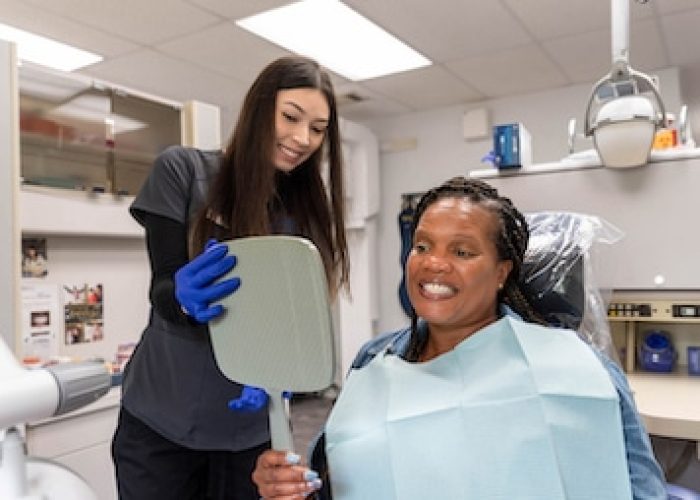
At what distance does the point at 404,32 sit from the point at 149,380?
8.82 feet

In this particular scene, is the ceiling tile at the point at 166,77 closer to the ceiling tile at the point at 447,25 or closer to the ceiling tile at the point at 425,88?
the ceiling tile at the point at 425,88

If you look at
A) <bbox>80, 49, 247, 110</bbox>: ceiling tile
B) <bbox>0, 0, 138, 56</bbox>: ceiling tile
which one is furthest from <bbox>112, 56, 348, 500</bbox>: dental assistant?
<bbox>80, 49, 247, 110</bbox>: ceiling tile

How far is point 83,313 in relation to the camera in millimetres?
2334

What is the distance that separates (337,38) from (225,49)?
702mm

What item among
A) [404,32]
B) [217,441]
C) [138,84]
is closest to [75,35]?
[138,84]

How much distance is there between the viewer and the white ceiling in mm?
2938

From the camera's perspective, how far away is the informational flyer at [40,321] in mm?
2131

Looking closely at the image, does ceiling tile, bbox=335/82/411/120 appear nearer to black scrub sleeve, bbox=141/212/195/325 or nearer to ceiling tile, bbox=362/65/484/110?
ceiling tile, bbox=362/65/484/110

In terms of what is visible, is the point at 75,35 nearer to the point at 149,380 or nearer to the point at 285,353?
the point at 149,380

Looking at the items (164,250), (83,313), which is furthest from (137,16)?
(164,250)

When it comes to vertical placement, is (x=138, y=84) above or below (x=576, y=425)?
above

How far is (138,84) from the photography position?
4113 millimetres

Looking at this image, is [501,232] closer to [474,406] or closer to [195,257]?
[474,406]

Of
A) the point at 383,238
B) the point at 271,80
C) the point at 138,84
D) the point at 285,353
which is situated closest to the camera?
the point at 285,353
